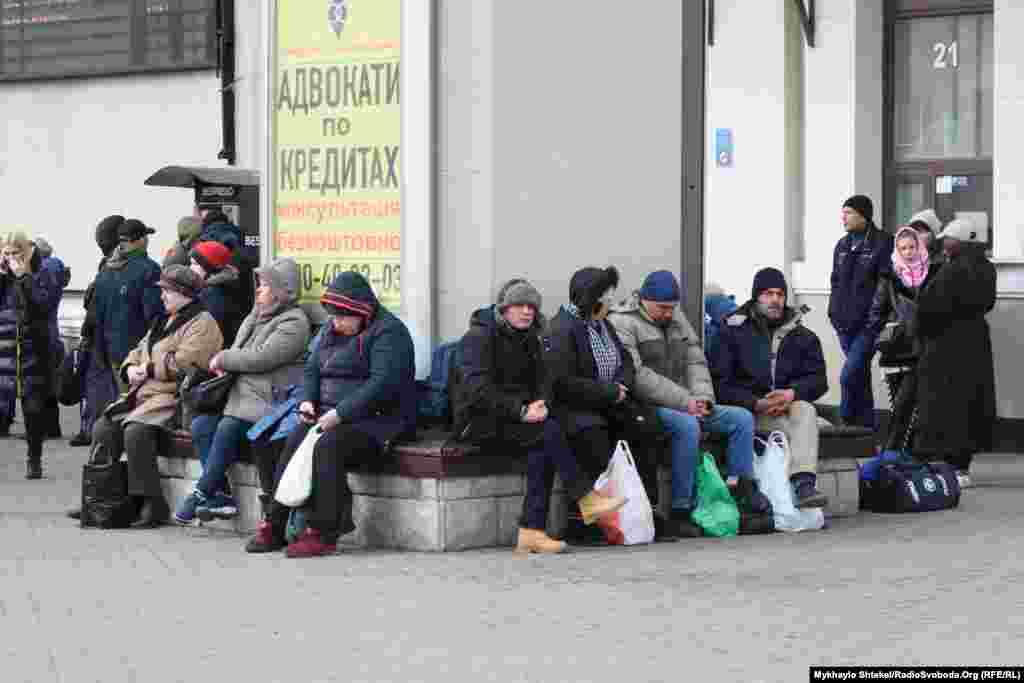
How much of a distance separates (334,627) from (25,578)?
7.29 feet

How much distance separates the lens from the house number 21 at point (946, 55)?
17.6 m

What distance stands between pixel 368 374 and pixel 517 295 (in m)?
0.86

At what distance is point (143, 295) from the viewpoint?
16172 mm

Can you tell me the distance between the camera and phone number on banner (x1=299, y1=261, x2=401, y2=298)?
41.3 feet

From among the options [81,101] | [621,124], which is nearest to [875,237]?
[621,124]

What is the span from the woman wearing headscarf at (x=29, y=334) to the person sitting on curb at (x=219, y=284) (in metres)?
1.90

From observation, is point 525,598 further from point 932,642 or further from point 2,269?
point 2,269

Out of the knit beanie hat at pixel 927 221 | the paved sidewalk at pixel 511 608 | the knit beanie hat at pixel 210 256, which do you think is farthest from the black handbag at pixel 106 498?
the knit beanie hat at pixel 927 221

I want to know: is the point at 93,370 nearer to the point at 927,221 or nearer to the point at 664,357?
the point at 664,357

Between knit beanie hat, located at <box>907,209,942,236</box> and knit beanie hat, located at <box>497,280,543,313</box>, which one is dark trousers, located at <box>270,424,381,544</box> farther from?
knit beanie hat, located at <box>907,209,942,236</box>

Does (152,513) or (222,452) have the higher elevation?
(222,452)

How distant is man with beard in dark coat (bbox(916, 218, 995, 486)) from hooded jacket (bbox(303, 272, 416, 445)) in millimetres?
4114

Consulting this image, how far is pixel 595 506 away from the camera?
11.6 meters

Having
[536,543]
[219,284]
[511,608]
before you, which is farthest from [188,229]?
[511,608]
